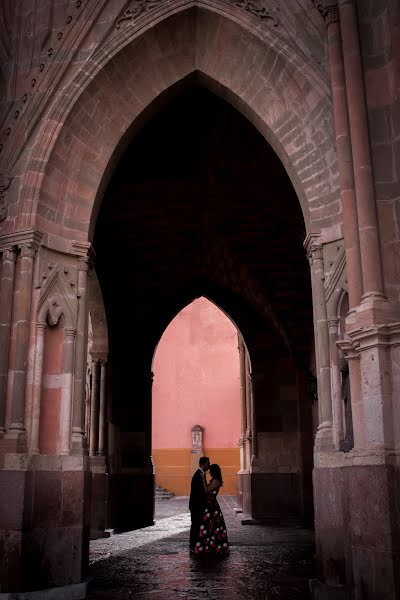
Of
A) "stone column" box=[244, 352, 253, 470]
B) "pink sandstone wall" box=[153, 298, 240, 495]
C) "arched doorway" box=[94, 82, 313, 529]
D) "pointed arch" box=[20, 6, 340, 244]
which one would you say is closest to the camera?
"pointed arch" box=[20, 6, 340, 244]

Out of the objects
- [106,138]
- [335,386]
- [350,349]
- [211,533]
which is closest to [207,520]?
[211,533]

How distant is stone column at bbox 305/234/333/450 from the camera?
5.90 meters

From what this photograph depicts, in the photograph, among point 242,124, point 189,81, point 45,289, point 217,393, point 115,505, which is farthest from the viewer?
point 217,393

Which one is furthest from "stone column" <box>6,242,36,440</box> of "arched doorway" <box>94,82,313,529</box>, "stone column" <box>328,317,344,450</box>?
"arched doorway" <box>94,82,313,529</box>

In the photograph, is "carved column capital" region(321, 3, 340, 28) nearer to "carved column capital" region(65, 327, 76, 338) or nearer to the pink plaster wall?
"carved column capital" region(65, 327, 76, 338)

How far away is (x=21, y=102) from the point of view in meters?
7.02

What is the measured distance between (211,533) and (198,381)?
1612 centimetres

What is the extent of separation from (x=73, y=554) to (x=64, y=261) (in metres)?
2.96

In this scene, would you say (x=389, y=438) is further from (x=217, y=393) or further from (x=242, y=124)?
(x=217, y=393)

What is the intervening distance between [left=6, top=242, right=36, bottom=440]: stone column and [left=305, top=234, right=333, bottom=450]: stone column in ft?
9.32

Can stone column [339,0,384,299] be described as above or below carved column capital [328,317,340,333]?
above

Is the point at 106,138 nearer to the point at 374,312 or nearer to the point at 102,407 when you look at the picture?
the point at 374,312

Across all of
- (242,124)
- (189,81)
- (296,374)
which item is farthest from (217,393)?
(189,81)

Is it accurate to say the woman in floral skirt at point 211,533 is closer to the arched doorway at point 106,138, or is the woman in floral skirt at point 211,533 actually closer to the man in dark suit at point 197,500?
the man in dark suit at point 197,500
